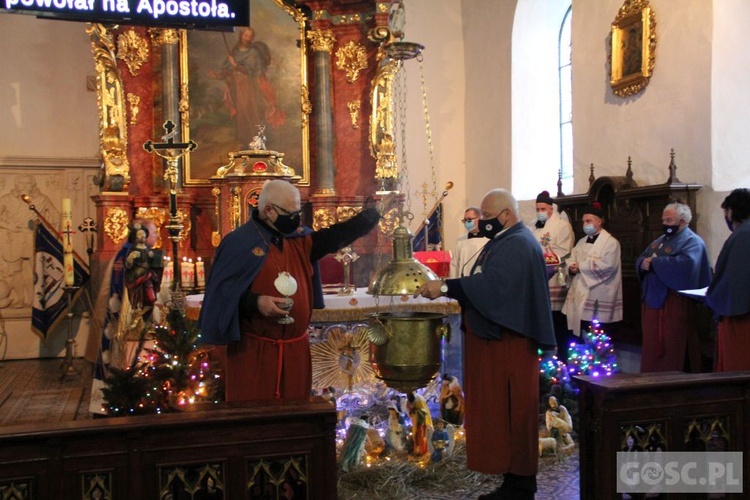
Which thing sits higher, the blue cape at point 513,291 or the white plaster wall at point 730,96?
the white plaster wall at point 730,96

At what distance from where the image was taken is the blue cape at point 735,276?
5.35 meters

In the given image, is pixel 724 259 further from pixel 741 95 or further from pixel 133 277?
pixel 133 277

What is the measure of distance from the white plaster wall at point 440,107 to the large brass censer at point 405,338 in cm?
808

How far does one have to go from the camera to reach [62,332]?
11.1 meters

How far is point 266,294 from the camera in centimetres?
438

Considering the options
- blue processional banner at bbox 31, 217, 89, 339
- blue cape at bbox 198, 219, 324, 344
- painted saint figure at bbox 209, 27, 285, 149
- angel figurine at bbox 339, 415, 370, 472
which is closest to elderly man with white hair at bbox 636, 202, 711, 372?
angel figurine at bbox 339, 415, 370, 472

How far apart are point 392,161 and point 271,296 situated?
5917mm

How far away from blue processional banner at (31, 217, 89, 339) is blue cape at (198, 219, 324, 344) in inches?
276

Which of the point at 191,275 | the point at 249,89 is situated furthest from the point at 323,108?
the point at 191,275

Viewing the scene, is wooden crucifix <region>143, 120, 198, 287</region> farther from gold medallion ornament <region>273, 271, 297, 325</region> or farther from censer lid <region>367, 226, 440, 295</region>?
censer lid <region>367, 226, 440, 295</region>

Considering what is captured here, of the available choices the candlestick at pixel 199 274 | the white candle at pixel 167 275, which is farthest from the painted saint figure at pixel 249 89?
the white candle at pixel 167 275

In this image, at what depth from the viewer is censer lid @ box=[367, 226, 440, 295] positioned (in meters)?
4.07

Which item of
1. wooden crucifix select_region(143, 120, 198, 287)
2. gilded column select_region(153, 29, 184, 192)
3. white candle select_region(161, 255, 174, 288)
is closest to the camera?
wooden crucifix select_region(143, 120, 198, 287)

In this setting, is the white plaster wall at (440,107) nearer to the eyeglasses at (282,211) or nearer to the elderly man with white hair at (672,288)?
the elderly man with white hair at (672,288)
